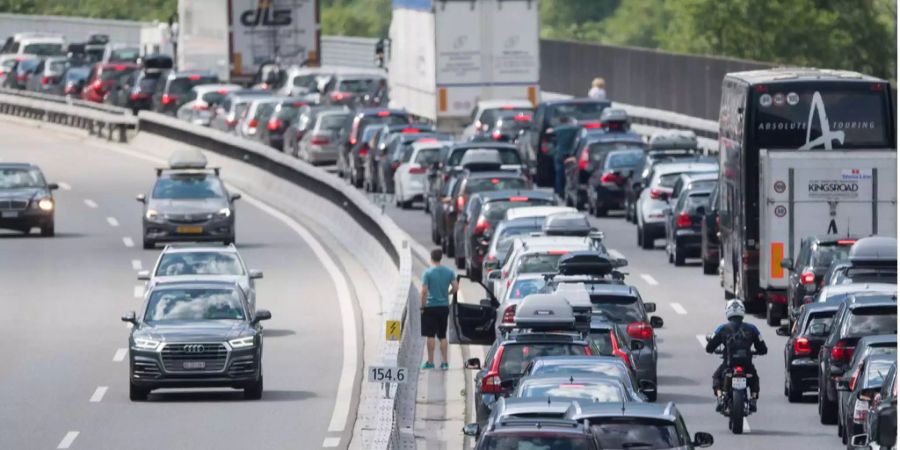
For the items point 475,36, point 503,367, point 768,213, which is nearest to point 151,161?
point 475,36

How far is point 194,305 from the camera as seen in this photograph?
99.5ft

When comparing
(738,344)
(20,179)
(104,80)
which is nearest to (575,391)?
(738,344)

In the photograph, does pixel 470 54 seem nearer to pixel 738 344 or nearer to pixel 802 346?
pixel 802 346

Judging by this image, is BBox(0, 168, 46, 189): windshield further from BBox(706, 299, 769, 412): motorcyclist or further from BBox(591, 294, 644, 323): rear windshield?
BBox(706, 299, 769, 412): motorcyclist

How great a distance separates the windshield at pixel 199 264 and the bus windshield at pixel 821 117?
7.28 m

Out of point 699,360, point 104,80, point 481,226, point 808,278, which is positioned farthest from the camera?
point 104,80

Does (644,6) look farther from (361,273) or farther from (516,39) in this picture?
(361,273)

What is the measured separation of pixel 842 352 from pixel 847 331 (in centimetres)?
25

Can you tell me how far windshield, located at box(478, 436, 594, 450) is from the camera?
17.7 meters

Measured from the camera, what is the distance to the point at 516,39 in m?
61.2

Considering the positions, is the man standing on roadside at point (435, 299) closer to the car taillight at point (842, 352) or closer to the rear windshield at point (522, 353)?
the car taillight at point (842, 352)

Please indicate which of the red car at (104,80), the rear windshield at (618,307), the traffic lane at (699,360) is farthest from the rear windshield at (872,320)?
the red car at (104,80)

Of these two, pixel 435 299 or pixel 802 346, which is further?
pixel 435 299

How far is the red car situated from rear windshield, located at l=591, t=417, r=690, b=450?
70.4 m
